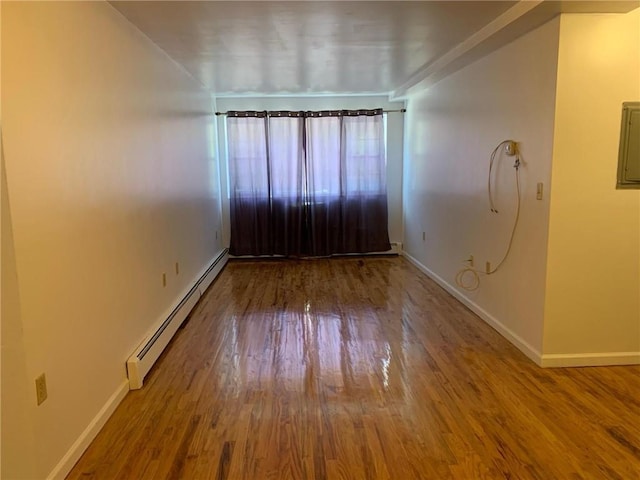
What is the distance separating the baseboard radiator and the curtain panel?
1.59 metres

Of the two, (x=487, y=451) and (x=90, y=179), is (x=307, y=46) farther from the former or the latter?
(x=487, y=451)

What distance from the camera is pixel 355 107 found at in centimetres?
616

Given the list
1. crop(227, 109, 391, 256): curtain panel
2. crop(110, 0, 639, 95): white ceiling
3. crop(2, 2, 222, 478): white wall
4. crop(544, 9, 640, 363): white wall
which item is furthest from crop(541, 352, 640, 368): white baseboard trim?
crop(227, 109, 391, 256): curtain panel

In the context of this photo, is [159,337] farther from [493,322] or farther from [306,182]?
[306,182]

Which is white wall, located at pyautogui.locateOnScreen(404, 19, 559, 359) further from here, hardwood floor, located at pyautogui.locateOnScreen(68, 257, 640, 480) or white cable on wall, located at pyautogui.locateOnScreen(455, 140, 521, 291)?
hardwood floor, located at pyautogui.locateOnScreen(68, 257, 640, 480)

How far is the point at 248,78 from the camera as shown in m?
4.73

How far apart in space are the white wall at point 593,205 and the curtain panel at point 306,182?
11.6ft

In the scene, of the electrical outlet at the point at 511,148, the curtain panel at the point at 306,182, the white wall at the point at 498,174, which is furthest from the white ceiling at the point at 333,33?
the curtain panel at the point at 306,182

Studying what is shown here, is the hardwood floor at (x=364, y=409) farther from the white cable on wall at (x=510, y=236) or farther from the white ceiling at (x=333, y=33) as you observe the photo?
the white ceiling at (x=333, y=33)

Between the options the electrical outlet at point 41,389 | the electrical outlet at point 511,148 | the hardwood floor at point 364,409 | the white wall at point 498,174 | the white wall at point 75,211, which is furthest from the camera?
the electrical outlet at point 511,148

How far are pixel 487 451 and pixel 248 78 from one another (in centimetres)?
405

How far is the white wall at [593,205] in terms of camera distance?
2631mm

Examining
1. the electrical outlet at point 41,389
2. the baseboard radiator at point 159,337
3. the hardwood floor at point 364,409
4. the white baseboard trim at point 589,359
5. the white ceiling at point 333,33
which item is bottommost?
the hardwood floor at point 364,409

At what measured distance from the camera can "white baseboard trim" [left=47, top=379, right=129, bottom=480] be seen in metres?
1.86
